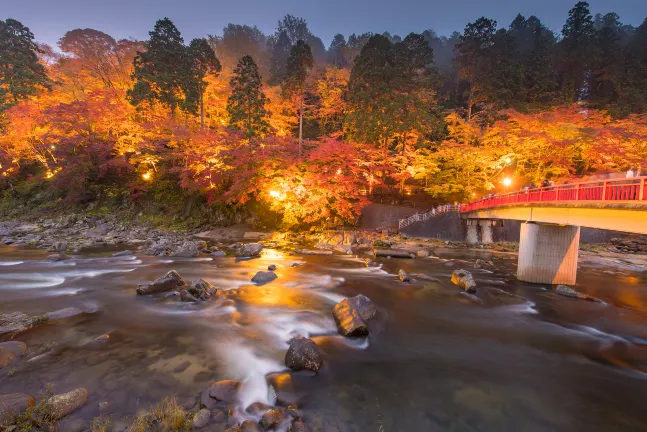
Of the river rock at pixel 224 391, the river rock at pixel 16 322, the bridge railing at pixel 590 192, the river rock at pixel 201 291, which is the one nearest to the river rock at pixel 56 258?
the river rock at pixel 16 322

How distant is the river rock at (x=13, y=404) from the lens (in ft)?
12.3

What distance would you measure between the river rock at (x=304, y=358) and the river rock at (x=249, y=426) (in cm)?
166

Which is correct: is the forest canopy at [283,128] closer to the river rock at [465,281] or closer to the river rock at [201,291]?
the river rock at [465,281]

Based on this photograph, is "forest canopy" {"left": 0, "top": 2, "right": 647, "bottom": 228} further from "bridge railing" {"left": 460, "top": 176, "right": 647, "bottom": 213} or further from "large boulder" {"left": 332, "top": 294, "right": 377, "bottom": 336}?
"large boulder" {"left": 332, "top": 294, "right": 377, "bottom": 336}

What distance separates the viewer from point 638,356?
6906 millimetres

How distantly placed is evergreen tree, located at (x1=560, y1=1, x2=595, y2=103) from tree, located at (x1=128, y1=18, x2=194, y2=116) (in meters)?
45.0

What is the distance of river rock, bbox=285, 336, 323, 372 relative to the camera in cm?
568

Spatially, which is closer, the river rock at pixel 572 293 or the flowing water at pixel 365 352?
the flowing water at pixel 365 352

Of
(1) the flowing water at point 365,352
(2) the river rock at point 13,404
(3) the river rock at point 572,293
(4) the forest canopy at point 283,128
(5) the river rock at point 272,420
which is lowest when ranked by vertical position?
(1) the flowing water at point 365,352

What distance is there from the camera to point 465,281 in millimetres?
11461

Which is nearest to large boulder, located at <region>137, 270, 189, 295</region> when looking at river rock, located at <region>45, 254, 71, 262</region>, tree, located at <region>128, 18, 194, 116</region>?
river rock, located at <region>45, 254, 71, 262</region>

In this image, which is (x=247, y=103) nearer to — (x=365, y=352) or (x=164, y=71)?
(x=164, y=71)

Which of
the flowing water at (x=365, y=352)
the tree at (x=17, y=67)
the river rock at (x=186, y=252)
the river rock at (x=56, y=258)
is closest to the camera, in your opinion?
the flowing water at (x=365, y=352)

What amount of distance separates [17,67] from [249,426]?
147ft
